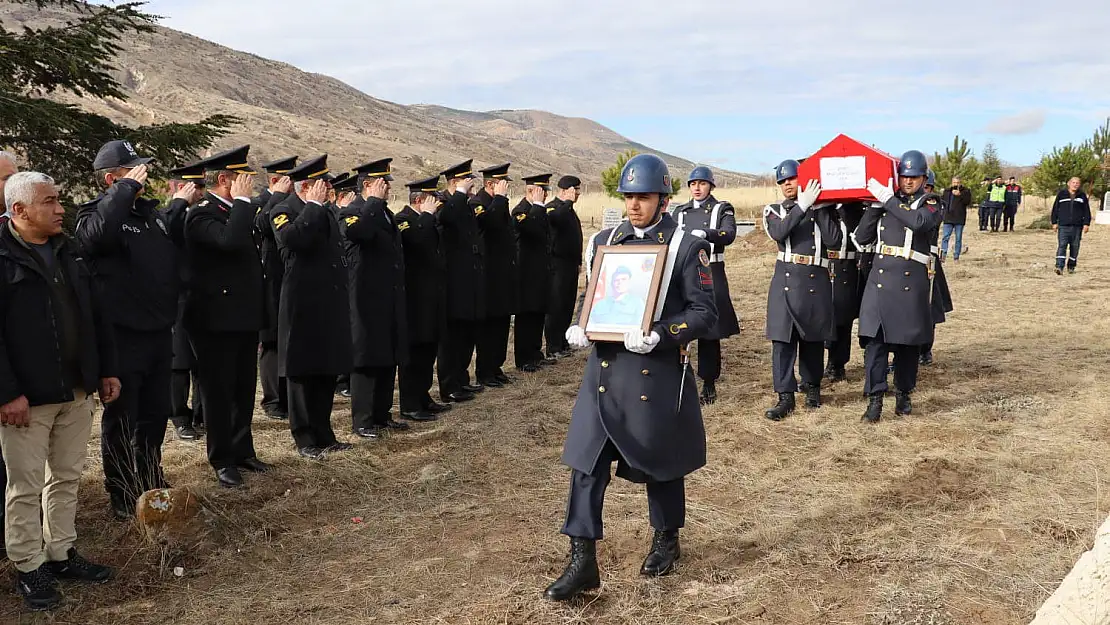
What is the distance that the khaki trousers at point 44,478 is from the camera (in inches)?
151

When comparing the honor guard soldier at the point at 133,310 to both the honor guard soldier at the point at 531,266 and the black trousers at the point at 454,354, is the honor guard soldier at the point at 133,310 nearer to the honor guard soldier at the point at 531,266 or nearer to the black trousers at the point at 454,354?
the black trousers at the point at 454,354

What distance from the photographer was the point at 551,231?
9.83 meters

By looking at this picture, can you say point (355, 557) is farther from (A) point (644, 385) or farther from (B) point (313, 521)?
(A) point (644, 385)

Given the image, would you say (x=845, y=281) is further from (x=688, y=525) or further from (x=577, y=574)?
(x=577, y=574)

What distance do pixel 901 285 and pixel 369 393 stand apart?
4437 mm

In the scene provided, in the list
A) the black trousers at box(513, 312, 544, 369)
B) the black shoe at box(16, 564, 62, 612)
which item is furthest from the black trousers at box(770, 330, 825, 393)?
the black shoe at box(16, 564, 62, 612)

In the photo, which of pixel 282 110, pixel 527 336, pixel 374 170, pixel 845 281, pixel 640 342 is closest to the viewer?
pixel 640 342

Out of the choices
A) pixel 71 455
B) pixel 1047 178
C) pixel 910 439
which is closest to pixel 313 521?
pixel 71 455

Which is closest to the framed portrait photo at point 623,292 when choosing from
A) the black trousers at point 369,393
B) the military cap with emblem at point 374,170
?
the military cap with emblem at point 374,170

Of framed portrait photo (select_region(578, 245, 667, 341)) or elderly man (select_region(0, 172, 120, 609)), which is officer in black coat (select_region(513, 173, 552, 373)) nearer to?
framed portrait photo (select_region(578, 245, 667, 341))

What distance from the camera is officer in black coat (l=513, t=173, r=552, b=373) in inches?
361

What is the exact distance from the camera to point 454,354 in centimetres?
821

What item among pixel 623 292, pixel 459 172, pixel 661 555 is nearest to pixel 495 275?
pixel 459 172

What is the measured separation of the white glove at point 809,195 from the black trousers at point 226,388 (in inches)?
172
